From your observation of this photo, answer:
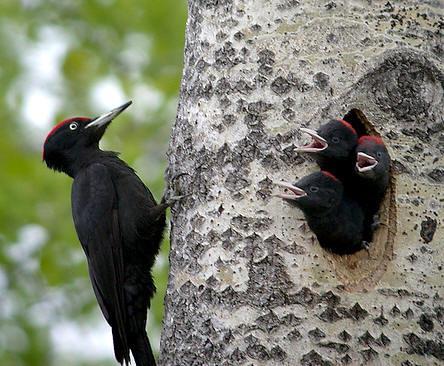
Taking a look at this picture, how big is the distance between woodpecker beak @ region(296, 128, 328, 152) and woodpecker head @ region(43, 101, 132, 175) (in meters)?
2.13

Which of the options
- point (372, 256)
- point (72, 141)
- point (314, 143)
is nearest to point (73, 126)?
point (72, 141)

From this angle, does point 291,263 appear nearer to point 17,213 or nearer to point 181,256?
point 181,256

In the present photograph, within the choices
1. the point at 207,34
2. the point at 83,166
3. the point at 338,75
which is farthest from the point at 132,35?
the point at 338,75

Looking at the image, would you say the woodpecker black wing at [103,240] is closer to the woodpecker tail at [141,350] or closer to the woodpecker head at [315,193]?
the woodpecker tail at [141,350]

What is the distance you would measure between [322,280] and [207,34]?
127cm

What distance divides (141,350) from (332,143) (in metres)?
1.81

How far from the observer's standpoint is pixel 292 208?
3318 millimetres

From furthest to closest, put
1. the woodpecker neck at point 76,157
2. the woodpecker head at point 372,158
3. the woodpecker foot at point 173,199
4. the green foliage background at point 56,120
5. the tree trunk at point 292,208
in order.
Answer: the green foliage background at point 56,120, the woodpecker neck at point 76,157, the woodpecker foot at point 173,199, the woodpecker head at point 372,158, the tree trunk at point 292,208

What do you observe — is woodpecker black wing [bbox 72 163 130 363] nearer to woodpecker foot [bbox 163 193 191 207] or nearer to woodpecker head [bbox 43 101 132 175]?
woodpecker head [bbox 43 101 132 175]

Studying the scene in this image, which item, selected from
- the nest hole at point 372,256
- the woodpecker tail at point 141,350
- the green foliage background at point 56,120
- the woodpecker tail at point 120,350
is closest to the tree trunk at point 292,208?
the nest hole at point 372,256

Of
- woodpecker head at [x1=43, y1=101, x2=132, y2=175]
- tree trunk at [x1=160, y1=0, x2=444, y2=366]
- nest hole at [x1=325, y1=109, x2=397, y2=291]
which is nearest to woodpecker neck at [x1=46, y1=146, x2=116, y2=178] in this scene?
woodpecker head at [x1=43, y1=101, x2=132, y2=175]

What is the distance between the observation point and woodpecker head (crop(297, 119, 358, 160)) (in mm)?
3293

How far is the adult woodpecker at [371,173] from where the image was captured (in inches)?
128

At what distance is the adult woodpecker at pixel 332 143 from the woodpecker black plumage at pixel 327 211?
77 millimetres
